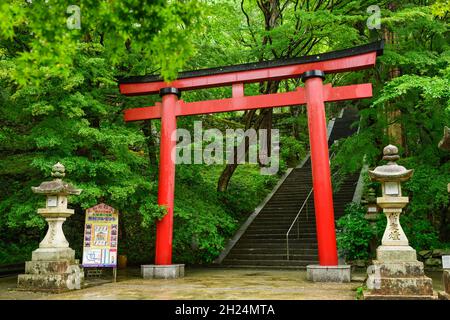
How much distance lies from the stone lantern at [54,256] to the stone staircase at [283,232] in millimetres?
5816

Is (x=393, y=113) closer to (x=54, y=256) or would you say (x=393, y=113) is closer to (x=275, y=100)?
(x=275, y=100)

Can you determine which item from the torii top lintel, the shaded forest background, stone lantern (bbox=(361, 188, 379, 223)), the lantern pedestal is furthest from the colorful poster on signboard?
stone lantern (bbox=(361, 188, 379, 223))

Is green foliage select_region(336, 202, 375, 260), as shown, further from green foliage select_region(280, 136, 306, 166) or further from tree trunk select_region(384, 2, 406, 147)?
green foliage select_region(280, 136, 306, 166)

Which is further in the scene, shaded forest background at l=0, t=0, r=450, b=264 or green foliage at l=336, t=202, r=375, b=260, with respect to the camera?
green foliage at l=336, t=202, r=375, b=260

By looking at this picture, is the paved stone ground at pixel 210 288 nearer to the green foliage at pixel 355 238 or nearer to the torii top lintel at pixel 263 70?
the green foliage at pixel 355 238

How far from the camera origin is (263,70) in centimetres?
1082

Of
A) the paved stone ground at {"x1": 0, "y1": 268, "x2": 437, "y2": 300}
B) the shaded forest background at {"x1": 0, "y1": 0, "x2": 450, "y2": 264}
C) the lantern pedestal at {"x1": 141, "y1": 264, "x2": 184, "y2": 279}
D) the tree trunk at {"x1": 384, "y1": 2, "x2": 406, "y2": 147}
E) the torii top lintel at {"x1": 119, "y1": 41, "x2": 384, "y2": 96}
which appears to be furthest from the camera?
the tree trunk at {"x1": 384, "y1": 2, "x2": 406, "y2": 147}

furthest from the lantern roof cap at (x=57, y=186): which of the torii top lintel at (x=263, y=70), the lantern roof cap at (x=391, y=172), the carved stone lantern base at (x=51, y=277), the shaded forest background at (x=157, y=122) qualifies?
the lantern roof cap at (x=391, y=172)

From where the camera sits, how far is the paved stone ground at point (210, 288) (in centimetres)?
725

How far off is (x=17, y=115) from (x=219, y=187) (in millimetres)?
7727

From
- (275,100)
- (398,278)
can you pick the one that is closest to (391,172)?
(398,278)

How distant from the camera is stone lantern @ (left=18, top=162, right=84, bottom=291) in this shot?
823 centimetres

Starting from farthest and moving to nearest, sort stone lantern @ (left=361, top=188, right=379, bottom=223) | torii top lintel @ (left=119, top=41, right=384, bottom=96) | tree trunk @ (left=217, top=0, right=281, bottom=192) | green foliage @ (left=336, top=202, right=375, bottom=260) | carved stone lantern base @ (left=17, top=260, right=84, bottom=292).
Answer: tree trunk @ (left=217, top=0, right=281, bottom=192), stone lantern @ (left=361, top=188, right=379, bottom=223), green foliage @ (left=336, top=202, right=375, bottom=260), torii top lintel @ (left=119, top=41, right=384, bottom=96), carved stone lantern base @ (left=17, top=260, right=84, bottom=292)

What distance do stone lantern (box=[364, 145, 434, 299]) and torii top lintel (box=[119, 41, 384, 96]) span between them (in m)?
3.20
